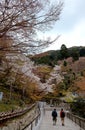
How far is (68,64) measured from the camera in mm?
107812

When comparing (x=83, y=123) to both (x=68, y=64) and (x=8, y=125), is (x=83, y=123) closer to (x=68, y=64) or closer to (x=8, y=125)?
(x=8, y=125)

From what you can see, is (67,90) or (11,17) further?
(67,90)

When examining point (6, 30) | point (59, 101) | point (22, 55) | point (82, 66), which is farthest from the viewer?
point (82, 66)

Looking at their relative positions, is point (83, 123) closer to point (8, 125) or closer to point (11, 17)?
point (8, 125)

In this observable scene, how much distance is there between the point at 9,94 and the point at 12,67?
78.7ft

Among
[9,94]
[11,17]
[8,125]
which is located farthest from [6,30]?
[9,94]

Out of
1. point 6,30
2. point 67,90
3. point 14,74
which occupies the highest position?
point 67,90

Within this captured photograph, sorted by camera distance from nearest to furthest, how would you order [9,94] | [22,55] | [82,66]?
1. [22,55]
2. [9,94]
3. [82,66]

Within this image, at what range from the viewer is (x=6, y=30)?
11734 mm

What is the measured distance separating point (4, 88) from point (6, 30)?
27.2 m

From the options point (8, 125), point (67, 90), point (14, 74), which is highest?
point (67, 90)

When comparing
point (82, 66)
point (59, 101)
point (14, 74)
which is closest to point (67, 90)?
point (59, 101)

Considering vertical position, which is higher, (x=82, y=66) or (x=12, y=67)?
(x=82, y=66)

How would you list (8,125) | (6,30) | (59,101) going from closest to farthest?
(6,30) → (8,125) → (59,101)
